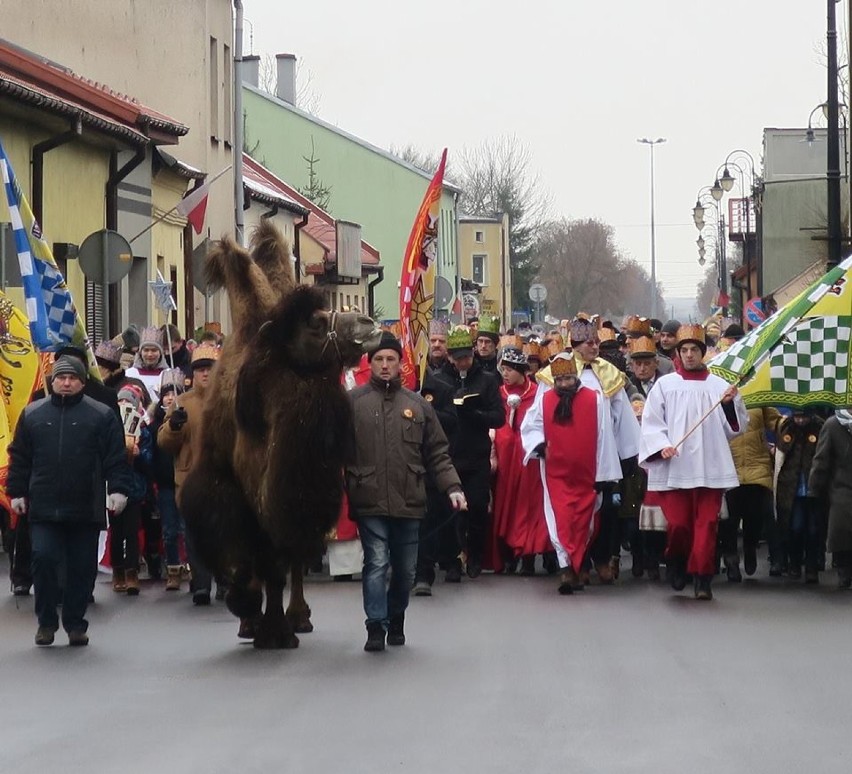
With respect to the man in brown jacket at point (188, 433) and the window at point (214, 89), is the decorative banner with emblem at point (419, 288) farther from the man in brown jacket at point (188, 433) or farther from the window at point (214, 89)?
the window at point (214, 89)

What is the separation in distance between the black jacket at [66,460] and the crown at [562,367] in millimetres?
4212

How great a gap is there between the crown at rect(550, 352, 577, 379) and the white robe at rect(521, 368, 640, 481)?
194mm

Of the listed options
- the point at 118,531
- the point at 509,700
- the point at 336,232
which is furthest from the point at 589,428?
the point at 336,232

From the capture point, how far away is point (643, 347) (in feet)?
55.7

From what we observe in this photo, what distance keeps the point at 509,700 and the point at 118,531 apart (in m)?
6.00

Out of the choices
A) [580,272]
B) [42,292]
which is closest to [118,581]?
[42,292]

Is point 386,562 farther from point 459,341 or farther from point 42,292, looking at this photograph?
point 459,341

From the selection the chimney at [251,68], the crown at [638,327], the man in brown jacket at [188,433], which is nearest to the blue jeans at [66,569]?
the man in brown jacket at [188,433]

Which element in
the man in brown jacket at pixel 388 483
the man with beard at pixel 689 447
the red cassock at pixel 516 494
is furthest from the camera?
the red cassock at pixel 516 494

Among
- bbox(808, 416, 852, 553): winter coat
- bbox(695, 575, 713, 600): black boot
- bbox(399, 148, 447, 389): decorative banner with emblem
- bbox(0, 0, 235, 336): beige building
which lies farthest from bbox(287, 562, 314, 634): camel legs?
bbox(0, 0, 235, 336): beige building

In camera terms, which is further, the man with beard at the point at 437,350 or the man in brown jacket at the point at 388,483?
the man with beard at the point at 437,350

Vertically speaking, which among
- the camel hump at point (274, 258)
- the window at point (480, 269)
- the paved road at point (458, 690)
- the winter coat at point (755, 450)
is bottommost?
the paved road at point (458, 690)

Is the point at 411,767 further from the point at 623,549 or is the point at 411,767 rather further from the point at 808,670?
the point at 623,549

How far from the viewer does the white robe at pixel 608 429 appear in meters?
15.6
